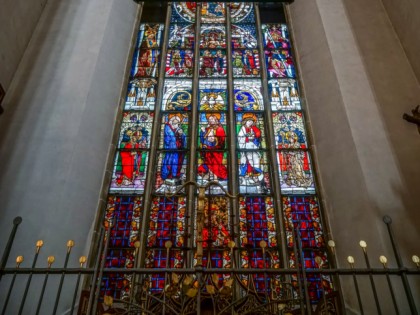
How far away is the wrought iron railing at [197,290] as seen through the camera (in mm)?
3334

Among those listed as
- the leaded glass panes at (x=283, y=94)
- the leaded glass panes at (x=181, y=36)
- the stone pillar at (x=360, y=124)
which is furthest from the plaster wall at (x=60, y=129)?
the stone pillar at (x=360, y=124)

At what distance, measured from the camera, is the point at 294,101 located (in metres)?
7.60

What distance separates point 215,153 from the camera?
22.6 feet

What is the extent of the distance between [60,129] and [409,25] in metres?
5.68

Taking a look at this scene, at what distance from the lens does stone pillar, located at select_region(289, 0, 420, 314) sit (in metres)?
5.38

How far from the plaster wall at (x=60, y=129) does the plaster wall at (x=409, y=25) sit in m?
4.80

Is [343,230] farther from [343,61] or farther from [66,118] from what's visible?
[66,118]

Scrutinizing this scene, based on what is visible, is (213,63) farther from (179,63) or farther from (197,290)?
(197,290)

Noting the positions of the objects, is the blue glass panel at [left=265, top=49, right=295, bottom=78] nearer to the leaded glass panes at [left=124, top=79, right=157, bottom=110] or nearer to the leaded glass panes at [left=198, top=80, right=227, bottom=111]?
the leaded glass panes at [left=198, top=80, right=227, bottom=111]

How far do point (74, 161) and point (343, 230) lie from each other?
3.72 m

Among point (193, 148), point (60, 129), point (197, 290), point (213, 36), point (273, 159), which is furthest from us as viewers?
point (213, 36)

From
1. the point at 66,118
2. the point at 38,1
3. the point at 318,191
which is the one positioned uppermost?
the point at 38,1

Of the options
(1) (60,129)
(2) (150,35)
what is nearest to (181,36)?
(2) (150,35)

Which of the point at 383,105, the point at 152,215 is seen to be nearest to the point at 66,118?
the point at 152,215
